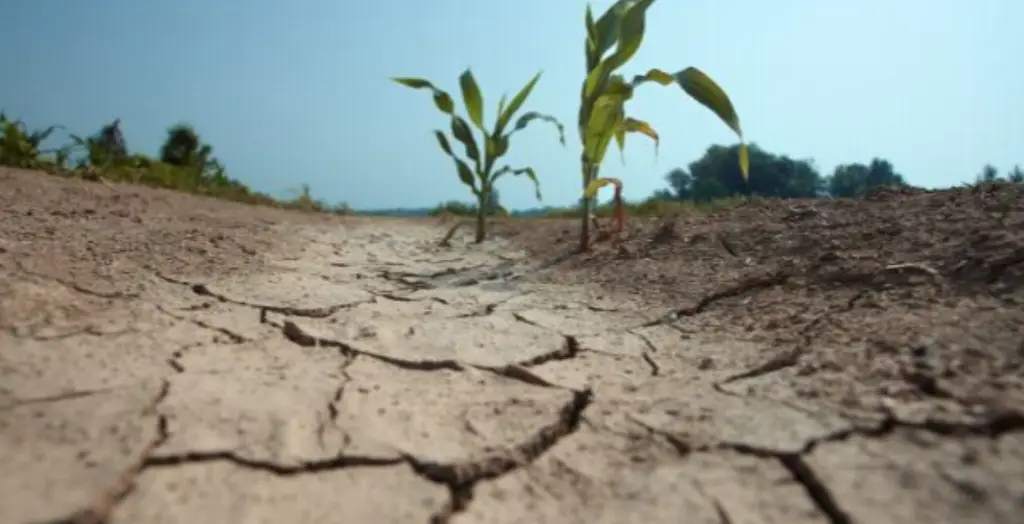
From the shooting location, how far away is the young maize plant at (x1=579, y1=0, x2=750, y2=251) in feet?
8.36

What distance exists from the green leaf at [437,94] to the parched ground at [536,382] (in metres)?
1.18

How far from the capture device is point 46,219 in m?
2.44

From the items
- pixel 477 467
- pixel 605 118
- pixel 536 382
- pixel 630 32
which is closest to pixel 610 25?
pixel 630 32

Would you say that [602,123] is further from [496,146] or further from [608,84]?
[496,146]

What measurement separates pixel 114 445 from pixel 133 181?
3.81m

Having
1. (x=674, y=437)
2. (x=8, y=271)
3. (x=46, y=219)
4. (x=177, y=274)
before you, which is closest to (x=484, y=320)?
(x=674, y=437)

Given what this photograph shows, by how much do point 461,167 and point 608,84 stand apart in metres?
1.02

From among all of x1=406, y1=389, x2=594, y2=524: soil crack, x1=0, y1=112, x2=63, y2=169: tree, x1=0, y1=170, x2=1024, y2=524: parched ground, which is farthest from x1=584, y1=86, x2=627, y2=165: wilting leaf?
x1=0, y1=112, x2=63, y2=169: tree

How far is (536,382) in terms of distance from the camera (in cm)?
139

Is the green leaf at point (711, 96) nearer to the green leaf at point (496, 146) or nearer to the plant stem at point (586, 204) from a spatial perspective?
the plant stem at point (586, 204)

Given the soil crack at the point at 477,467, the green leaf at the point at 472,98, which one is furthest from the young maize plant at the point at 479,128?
the soil crack at the point at 477,467

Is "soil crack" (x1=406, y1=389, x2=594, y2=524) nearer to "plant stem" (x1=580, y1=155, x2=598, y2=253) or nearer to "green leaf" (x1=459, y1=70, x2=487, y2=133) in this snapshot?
"plant stem" (x1=580, y1=155, x2=598, y2=253)

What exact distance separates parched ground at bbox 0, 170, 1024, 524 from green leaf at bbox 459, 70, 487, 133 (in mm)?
1152

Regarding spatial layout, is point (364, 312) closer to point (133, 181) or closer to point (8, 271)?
point (8, 271)
